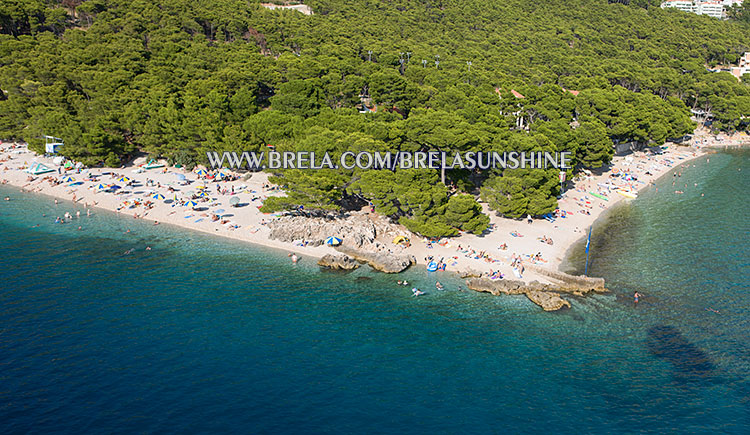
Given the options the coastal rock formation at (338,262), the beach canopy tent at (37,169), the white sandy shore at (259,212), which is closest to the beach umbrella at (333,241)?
the white sandy shore at (259,212)

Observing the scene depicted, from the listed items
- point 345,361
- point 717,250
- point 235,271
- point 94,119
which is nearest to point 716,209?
point 717,250

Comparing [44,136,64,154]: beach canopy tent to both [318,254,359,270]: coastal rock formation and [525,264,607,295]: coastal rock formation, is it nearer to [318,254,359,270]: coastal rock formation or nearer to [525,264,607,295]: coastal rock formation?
[318,254,359,270]: coastal rock formation

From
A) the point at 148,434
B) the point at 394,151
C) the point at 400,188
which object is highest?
the point at 394,151

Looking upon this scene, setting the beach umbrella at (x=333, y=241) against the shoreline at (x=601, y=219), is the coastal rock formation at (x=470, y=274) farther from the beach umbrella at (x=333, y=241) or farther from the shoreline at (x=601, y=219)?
the beach umbrella at (x=333, y=241)

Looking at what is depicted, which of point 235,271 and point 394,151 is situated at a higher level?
point 394,151

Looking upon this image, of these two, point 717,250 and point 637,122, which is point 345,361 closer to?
point 717,250

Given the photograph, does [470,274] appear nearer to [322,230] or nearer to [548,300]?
[548,300]

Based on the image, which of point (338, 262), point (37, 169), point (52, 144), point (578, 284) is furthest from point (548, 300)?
point (52, 144)
